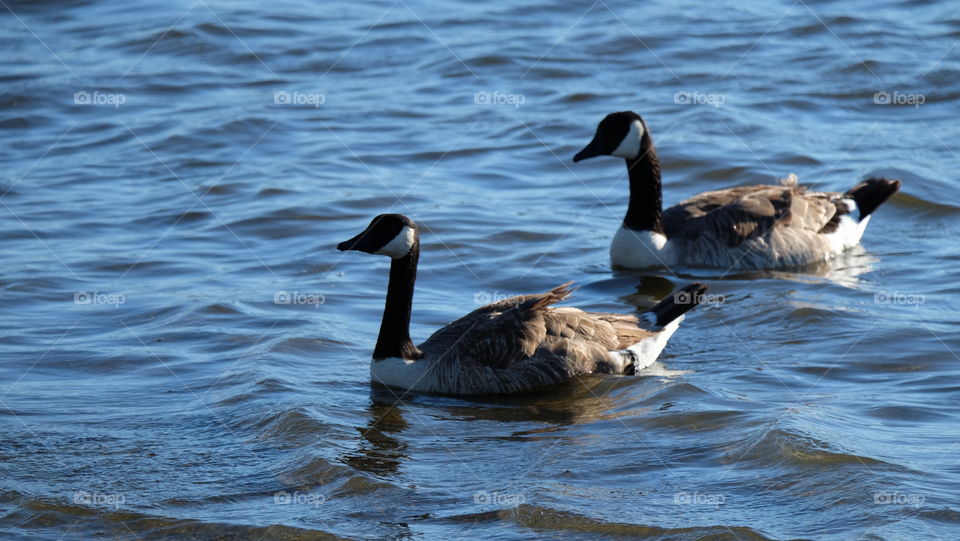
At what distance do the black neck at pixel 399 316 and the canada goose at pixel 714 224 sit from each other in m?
3.67

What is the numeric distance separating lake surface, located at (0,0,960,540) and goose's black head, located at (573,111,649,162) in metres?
1.24

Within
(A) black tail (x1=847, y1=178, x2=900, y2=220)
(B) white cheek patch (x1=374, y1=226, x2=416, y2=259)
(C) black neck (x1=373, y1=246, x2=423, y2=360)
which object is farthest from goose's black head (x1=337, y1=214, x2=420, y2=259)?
(A) black tail (x1=847, y1=178, x2=900, y2=220)

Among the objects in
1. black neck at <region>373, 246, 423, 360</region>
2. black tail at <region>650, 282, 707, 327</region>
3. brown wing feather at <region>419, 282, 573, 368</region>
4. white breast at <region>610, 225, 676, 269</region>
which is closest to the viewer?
brown wing feather at <region>419, 282, 573, 368</region>

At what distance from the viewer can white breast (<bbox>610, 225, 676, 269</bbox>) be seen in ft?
44.5

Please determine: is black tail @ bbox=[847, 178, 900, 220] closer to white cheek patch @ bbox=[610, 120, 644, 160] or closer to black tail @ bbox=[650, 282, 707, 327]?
white cheek patch @ bbox=[610, 120, 644, 160]

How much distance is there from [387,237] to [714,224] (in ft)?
16.1

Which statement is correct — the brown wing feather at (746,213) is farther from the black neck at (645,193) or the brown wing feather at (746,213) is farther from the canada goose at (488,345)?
the canada goose at (488,345)

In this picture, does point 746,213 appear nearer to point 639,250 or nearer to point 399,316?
point 639,250

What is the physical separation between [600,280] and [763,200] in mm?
2160

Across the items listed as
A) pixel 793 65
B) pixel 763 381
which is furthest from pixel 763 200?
pixel 793 65

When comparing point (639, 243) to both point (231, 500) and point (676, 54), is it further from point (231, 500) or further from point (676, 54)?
point (676, 54)

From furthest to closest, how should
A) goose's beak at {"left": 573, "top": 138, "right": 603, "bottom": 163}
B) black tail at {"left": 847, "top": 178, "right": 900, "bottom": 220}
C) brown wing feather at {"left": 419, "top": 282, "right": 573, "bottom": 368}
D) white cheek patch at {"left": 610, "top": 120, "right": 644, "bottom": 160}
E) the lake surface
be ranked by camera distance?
black tail at {"left": 847, "top": 178, "right": 900, "bottom": 220} < white cheek patch at {"left": 610, "top": 120, "right": 644, "bottom": 160} < goose's beak at {"left": 573, "top": 138, "right": 603, "bottom": 163} < brown wing feather at {"left": 419, "top": 282, "right": 573, "bottom": 368} < the lake surface

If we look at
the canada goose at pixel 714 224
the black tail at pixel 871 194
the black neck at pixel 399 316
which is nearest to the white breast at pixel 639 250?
the canada goose at pixel 714 224

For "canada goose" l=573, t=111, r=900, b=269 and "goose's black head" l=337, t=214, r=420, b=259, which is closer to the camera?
"goose's black head" l=337, t=214, r=420, b=259
